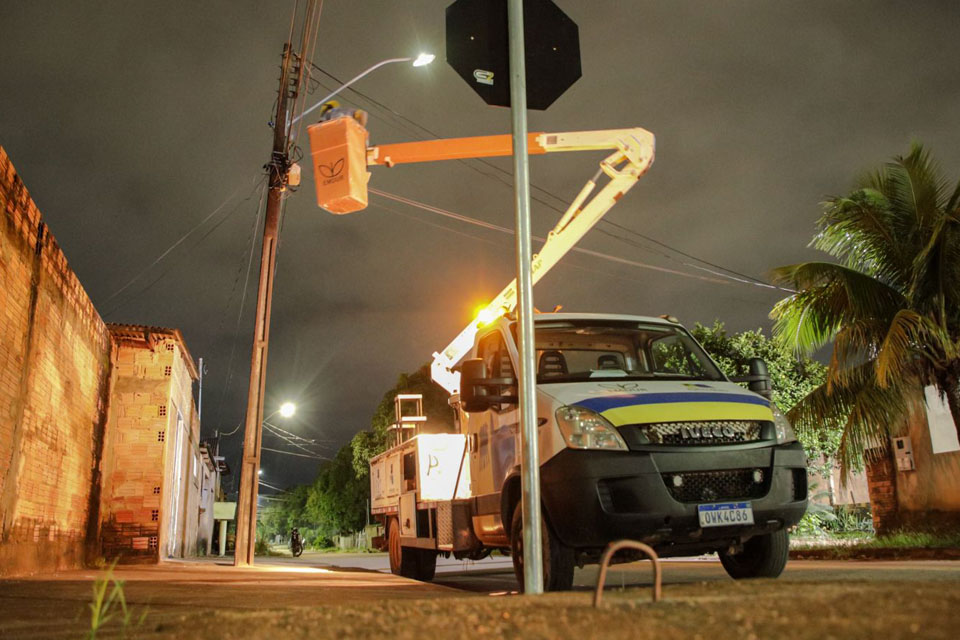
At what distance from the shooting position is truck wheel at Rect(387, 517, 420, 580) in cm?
1161

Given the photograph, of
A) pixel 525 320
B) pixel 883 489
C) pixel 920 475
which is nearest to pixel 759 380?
pixel 525 320

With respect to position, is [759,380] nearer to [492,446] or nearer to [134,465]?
[492,446]

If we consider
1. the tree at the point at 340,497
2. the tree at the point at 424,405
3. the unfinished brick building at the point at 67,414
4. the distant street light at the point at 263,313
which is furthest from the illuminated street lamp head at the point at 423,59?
the tree at the point at 340,497

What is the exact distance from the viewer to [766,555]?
7.17m

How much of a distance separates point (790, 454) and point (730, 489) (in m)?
0.66

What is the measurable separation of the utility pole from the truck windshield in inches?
383

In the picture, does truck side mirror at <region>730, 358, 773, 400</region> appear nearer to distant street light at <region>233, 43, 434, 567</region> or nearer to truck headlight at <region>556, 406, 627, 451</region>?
truck headlight at <region>556, 406, 627, 451</region>

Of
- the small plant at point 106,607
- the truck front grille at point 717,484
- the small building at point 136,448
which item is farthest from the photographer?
the small building at point 136,448

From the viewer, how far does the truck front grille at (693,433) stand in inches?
246

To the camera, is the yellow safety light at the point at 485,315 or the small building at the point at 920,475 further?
the small building at the point at 920,475

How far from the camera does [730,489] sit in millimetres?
6352

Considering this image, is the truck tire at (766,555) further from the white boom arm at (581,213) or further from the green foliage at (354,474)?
the green foliage at (354,474)

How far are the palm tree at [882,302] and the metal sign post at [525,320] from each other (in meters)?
9.90

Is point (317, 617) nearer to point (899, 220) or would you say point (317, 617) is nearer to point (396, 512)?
point (396, 512)
